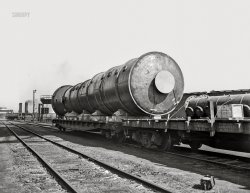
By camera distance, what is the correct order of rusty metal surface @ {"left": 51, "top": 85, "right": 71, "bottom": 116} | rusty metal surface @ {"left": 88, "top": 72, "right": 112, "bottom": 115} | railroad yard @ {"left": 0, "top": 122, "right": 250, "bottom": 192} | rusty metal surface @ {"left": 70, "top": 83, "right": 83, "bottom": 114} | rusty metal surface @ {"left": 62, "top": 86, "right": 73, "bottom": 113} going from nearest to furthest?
railroad yard @ {"left": 0, "top": 122, "right": 250, "bottom": 192}, rusty metal surface @ {"left": 88, "top": 72, "right": 112, "bottom": 115}, rusty metal surface @ {"left": 70, "top": 83, "right": 83, "bottom": 114}, rusty metal surface @ {"left": 62, "top": 86, "right": 73, "bottom": 113}, rusty metal surface @ {"left": 51, "top": 85, "right": 71, "bottom": 116}

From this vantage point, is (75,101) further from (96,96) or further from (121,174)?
(121,174)

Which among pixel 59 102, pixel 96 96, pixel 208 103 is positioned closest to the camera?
pixel 208 103

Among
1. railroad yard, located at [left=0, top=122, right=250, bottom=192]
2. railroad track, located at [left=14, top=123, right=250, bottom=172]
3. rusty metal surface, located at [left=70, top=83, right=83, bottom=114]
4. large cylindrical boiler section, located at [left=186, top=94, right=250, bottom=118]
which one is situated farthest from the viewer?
rusty metal surface, located at [left=70, top=83, right=83, bottom=114]

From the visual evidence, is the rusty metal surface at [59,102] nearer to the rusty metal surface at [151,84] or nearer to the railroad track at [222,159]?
the rusty metal surface at [151,84]

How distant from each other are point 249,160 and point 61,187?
639 cm

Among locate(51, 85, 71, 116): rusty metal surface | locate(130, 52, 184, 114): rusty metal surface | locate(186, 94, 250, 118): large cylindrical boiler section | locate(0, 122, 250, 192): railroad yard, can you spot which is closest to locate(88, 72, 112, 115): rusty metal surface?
locate(130, 52, 184, 114): rusty metal surface

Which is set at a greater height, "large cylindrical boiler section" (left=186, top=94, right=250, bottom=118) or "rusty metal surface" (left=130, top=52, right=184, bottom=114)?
"rusty metal surface" (left=130, top=52, right=184, bottom=114)

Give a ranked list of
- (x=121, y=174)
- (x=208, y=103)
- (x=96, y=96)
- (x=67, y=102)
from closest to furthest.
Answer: (x=121, y=174), (x=208, y=103), (x=96, y=96), (x=67, y=102)

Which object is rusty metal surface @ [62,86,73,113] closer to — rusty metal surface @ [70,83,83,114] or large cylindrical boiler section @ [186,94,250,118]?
rusty metal surface @ [70,83,83,114]

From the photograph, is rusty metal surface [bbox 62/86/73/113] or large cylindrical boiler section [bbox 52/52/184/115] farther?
rusty metal surface [bbox 62/86/73/113]

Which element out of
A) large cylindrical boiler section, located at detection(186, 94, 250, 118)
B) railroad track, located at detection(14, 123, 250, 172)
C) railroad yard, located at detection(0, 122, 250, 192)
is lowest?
railroad yard, located at detection(0, 122, 250, 192)

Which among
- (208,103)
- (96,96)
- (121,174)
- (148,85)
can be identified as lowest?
(121,174)

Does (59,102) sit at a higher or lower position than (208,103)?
higher

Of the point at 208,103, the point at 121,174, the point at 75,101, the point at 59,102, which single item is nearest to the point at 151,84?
the point at 208,103
